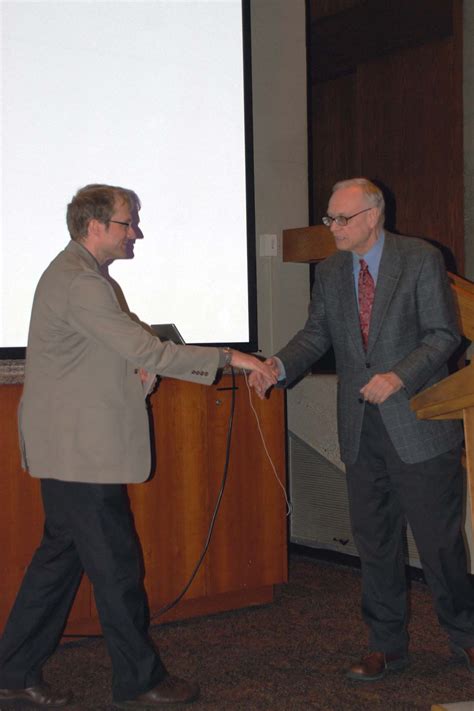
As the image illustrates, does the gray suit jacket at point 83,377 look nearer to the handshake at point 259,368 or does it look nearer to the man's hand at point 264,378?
the handshake at point 259,368

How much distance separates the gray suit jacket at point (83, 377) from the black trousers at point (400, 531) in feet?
2.49

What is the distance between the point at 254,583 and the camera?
3723 millimetres

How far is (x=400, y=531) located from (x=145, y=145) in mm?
2008

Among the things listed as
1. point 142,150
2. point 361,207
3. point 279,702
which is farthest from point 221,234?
point 279,702

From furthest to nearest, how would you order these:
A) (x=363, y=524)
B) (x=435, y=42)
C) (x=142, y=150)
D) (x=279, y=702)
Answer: (x=435, y=42)
(x=142, y=150)
(x=363, y=524)
(x=279, y=702)

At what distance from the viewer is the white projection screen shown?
3486 mm

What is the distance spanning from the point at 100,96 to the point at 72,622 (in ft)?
7.13

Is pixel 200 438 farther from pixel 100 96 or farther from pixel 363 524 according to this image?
pixel 100 96

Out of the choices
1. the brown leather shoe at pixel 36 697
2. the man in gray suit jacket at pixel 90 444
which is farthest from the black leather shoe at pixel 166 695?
the brown leather shoe at pixel 36 697

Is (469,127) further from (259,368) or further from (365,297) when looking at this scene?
(259,368)

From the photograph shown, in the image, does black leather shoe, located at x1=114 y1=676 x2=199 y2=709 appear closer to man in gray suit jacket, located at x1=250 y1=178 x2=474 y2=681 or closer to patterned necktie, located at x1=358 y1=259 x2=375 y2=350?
man in gray suit jacket, located at x1=250 y1=178 x2=474 y2=681

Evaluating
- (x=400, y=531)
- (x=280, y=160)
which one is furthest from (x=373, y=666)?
(x=280, y=160)

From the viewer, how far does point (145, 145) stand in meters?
3.81

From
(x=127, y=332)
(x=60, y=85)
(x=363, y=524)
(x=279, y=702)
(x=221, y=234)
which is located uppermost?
(x=60, y=85)
